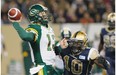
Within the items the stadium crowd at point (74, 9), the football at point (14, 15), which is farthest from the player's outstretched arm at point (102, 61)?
the stadium crowd at point (74, 9)

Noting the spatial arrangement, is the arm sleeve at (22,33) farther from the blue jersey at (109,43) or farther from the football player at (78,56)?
the blue jersey at (109,43)

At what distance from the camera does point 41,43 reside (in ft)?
33.3

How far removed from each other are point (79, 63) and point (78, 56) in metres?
0.11

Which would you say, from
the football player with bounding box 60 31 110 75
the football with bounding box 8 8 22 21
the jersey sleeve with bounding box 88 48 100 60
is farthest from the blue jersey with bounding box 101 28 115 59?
the football with bounding box 8 8 22 21

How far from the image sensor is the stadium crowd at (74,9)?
59.0 ft

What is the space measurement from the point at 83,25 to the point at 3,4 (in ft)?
7.25

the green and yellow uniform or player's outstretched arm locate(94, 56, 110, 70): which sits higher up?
the green and yellow uniform

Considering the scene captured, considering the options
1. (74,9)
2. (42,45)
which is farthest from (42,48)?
(74,9)

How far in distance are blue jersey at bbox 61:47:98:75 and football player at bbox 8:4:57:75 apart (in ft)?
0.83

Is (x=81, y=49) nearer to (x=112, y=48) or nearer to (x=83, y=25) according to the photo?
(x=112, y=48)

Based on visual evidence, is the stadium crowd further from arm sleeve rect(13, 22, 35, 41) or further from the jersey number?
arm sleeve rect(13, 22, 35, 41)

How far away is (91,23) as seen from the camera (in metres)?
18.2

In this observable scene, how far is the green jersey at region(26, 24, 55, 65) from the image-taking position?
33.1 feet

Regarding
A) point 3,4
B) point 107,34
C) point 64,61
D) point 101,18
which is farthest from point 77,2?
point 64,61
